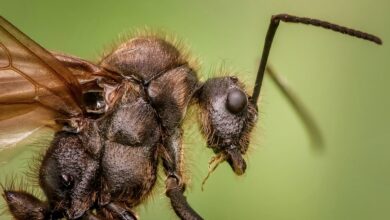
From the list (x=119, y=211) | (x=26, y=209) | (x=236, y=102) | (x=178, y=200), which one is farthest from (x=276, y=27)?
(x=26, y=209)

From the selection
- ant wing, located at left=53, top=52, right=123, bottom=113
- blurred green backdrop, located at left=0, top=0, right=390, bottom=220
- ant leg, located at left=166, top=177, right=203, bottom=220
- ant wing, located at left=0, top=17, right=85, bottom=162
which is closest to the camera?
ant wing, located at left=0, top=17, right=85, bottom=162

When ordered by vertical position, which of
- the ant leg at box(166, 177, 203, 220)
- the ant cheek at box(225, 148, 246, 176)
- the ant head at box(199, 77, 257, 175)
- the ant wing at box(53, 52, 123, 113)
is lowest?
the ant leg at box(166, 177, 203, 220)

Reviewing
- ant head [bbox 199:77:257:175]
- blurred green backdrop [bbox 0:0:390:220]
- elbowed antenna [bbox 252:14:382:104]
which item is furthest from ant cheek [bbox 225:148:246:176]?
elbowed antenna [bbox 252:14:382:104]

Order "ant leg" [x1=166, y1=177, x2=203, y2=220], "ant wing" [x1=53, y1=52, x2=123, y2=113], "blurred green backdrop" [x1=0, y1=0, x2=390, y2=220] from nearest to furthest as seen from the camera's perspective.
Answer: "ant wing" [x1=53, y1=52, x2=123, y2=113]
"ant leg" [x1=166, y1=177, x2=203, y2=220]
"blurred green backdrop" [x1=0, y1=0, x2=390, y2=220]

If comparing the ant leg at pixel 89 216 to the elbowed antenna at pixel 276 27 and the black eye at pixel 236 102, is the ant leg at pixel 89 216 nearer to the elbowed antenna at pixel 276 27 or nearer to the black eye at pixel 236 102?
the black eye at pixel 236 102

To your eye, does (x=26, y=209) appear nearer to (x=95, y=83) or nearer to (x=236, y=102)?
(x=95, y=83)

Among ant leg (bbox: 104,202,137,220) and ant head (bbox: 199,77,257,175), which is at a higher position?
ant head (bbox: 199,77,257,175)

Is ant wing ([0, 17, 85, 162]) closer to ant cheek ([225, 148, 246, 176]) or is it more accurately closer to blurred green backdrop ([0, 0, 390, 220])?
blurred green backdrop ([0, 0, 390, 220])
